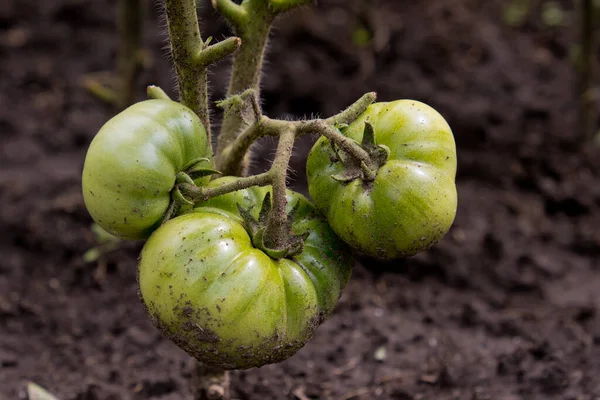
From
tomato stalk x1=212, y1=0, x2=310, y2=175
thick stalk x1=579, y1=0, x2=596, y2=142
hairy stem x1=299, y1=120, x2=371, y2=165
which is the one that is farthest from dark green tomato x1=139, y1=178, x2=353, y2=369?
thick stalk x1=579, y1=0, x2=596, y2=142

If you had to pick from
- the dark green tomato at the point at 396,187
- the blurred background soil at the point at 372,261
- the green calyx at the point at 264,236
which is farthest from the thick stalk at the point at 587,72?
the green calyx at the point at 264,236

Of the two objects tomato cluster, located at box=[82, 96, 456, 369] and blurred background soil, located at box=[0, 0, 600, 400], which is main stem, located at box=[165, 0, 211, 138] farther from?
blurred background soil, located at box=[0, 0, 600, 400]

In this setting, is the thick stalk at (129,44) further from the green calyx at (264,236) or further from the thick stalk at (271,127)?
the green calyx at (264,236)

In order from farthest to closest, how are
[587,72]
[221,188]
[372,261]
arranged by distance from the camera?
[587,72]
[372,261]
[221,188]

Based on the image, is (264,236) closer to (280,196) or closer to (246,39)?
(280,196)

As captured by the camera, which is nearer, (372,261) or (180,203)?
(180,203)

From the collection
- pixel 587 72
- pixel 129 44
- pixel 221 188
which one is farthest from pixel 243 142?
pixel 587 72

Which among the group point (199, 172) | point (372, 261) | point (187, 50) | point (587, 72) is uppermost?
point (187, 50)
